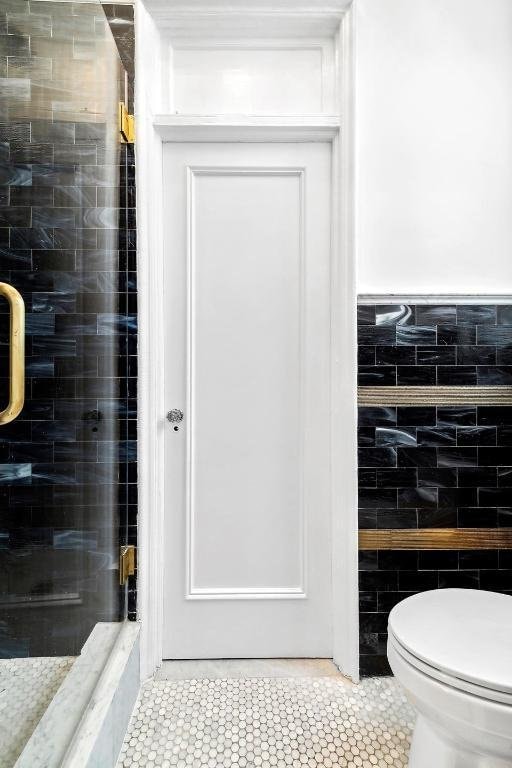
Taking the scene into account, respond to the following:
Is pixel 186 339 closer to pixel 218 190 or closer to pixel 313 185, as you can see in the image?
pixel 218 190

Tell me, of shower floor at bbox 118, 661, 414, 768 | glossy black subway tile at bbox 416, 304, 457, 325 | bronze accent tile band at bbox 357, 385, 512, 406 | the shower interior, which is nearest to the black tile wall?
the shower interior

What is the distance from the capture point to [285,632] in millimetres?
1482

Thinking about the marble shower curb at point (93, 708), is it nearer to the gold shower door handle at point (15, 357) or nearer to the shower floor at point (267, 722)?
the shower floor at point (267, 722)

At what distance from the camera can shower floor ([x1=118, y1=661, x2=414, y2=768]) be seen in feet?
3.70

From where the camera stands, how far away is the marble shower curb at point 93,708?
0.89 meters

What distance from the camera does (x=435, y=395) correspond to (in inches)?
55.9

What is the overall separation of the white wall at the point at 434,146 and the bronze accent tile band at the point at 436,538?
0.78 m

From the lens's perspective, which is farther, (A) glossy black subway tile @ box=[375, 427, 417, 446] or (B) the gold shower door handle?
(A) glossy black subway tile @ box=[375, 427, 417, 446]

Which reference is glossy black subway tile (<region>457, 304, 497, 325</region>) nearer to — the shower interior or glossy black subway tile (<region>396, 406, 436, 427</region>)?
glossy black subway tile (<region>396, 406, 436, 427</region>)

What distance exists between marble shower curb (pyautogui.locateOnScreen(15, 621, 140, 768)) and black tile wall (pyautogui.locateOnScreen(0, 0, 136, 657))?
6cm

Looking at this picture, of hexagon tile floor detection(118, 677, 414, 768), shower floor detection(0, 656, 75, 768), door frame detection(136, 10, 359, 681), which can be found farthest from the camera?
door frame detection(136, 10, 359, 681)

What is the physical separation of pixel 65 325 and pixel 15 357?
19cm

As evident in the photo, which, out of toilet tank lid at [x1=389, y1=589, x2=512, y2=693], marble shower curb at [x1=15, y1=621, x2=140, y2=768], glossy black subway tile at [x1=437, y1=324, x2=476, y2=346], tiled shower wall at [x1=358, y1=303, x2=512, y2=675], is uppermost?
glossy black subway tile at [x1=437, y1=324, x2=476, y2=346]

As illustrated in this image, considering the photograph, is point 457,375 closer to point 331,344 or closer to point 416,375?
point 416,375
